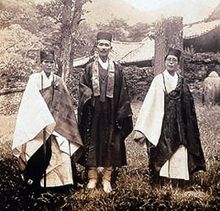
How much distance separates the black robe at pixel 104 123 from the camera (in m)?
4.55

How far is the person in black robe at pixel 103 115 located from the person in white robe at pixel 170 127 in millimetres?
148

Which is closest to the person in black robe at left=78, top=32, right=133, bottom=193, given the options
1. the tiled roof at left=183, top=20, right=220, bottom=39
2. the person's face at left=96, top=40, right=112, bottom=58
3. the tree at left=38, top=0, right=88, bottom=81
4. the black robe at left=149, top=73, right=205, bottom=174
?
the person's face at left=96, top=40, right=112, bottom=58

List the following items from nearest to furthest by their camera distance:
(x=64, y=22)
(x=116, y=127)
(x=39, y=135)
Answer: (x=39, y=135) < (x=116, y=127) < (x=64, y=22)

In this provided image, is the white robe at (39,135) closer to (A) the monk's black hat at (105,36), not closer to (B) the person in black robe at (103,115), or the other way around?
(B) the person in black robe at (103,115)

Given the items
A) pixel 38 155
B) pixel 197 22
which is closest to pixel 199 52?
pixel 197 22

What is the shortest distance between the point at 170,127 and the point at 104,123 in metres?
0.50

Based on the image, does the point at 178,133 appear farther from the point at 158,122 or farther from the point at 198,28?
the point at 198,28

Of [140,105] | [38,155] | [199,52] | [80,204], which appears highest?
[199,52]

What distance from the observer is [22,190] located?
457cm

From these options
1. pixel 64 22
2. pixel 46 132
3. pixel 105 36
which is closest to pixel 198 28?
pixel 105 36

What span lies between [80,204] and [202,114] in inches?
46.5

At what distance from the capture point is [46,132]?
177 inches

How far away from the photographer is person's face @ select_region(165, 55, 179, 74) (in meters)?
4.57

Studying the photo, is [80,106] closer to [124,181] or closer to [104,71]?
[104,71]
